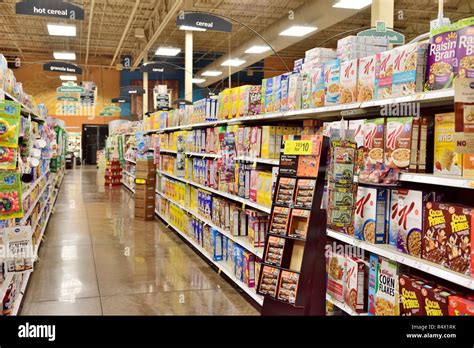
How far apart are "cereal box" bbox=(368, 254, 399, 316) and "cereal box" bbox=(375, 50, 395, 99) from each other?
3.44ft

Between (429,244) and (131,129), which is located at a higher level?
(131,129)

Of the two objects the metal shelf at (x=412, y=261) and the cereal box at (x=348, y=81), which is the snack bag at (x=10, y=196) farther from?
the cereal box at (x=348, y=81)

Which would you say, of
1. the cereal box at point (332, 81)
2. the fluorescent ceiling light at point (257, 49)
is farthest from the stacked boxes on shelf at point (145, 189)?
the fluorescent ceiling light at point (257, 49)

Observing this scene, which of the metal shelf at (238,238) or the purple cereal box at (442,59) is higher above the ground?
the purple cereal box at (442,59)

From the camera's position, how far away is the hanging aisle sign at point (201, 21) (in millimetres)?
8102

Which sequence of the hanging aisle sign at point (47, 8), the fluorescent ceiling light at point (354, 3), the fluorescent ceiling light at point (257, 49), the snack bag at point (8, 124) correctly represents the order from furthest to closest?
1. the fluorescent ceiling light at point (257, 49)
2. the fluorescent ceiling light at point (354, 3)
3. the hanging aisle sign at point (47, 8)
4. the snack bag at point (8, 124)

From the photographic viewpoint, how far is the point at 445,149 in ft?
8.70

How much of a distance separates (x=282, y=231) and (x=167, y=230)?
6.08 metres

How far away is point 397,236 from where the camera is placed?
298 cm

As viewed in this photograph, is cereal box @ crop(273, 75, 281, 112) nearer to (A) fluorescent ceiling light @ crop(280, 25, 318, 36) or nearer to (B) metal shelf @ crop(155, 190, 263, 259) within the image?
(B) metal shelf @ crop(155, 190, 263, 259)

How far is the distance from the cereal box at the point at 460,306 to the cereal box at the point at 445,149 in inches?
25.4
